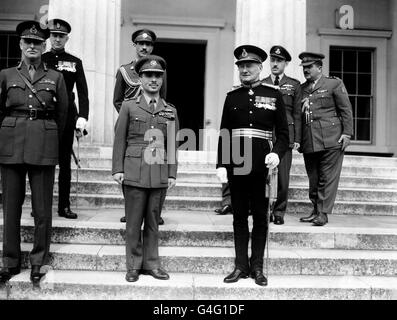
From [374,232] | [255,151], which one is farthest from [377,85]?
[255,151]

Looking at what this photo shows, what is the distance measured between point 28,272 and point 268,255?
2434 millimetres

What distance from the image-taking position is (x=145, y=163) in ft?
14.4

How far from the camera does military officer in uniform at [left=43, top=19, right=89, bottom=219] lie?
5531 mm

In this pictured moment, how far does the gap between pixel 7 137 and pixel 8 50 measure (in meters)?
8.91

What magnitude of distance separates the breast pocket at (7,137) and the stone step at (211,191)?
2497mm

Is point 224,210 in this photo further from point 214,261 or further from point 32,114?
point 32,114

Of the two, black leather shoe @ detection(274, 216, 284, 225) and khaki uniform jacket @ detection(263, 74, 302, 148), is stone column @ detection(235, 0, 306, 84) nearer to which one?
khaki uniform jacket @ detection(263, 74, 302, 148)

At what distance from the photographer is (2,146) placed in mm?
4250

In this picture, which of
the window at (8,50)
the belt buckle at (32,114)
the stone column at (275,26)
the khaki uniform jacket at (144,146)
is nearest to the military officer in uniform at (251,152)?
the khaki uniform jacket at (144,146)

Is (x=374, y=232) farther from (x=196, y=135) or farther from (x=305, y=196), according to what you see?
(x=196, y=135)

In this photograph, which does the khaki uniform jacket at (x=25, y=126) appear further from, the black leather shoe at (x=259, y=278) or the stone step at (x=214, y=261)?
the black leather shoe at (x=259, y=278)

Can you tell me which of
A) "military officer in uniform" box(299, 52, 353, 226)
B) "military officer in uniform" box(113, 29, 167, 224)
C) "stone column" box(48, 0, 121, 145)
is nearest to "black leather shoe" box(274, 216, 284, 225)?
"military officer in uniform" box(299, 52, 353, 226)

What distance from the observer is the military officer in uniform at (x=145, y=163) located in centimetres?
439
